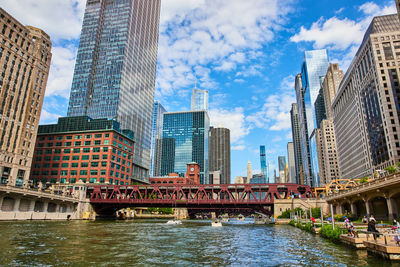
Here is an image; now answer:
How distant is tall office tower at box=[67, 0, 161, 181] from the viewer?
16375cm

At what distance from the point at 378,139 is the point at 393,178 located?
101296 millimetres

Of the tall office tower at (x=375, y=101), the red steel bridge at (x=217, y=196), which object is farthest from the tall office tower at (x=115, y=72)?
the tall office tower at (x=375, y=101)

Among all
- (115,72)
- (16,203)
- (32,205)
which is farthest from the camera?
(115,72)

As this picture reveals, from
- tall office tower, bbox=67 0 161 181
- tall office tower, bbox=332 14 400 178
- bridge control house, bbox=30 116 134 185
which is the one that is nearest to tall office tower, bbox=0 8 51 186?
bridge control house, bbox=30 116 134 185

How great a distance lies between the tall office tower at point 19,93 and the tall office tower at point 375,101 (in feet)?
478

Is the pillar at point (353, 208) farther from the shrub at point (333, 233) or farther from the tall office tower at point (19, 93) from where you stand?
the tall office tower at point (19, 93)

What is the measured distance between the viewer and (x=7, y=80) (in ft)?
318

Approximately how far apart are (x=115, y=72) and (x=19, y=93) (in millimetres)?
69672

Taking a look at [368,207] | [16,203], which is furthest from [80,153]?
[368,207]

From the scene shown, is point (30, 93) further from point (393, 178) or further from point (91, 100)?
point (393, 178)

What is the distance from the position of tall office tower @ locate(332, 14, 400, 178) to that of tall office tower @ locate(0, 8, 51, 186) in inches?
5738

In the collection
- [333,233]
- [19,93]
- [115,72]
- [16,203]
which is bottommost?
[333,233]

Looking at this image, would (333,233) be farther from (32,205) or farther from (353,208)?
(32,205)

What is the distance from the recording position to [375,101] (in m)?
131
